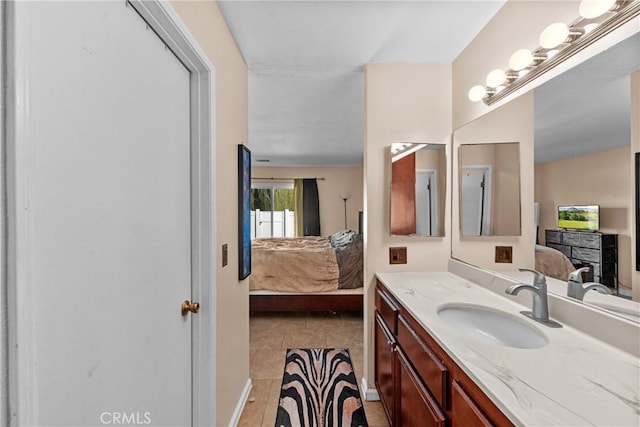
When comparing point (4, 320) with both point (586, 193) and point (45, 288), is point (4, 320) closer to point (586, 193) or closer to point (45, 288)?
point (45, 288)

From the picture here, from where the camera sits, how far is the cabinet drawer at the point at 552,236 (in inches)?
48.7

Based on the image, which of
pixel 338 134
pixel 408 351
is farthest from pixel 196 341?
pixel 338 134

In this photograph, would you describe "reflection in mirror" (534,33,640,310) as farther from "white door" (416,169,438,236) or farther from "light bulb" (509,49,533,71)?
"white door" (416,169,438,236)

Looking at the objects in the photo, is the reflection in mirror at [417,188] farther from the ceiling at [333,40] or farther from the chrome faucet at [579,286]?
the chrome faucet at [579,286]

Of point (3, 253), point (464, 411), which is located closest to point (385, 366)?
point (464, 411)

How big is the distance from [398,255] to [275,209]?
17.7 feet

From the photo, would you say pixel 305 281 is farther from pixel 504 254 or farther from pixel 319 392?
pixel 504 254

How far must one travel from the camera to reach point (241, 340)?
1.89 meters

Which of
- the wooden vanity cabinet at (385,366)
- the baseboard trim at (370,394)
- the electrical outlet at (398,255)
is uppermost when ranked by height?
the electrical outlet at (398,255)

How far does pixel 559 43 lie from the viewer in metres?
1.15

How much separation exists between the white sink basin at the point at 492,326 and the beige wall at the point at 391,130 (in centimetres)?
64

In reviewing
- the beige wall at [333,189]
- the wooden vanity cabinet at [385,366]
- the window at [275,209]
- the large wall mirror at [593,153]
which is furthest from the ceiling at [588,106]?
the window at [275,209]

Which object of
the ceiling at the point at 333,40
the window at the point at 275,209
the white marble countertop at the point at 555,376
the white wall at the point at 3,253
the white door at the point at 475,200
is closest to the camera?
the white wall at the point at 3,253

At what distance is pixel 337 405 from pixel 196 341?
117 centimetres
